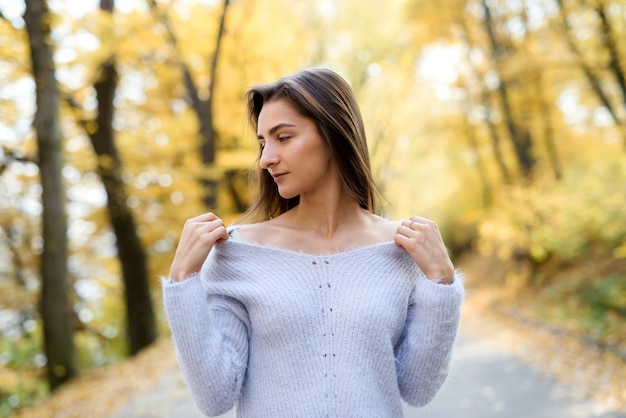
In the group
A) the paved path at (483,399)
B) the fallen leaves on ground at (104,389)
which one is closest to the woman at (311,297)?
the paved path at (483,399)

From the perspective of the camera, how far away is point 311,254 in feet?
6.55

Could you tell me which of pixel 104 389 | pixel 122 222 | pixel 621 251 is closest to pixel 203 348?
pixel 104 389

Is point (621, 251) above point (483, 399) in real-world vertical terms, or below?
below

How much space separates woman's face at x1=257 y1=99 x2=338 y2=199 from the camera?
1909 mm

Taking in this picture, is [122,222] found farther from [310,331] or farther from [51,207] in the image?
[310,331]

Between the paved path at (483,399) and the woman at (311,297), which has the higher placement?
the woman at (311,297)

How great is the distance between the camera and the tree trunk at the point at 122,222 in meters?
11.4

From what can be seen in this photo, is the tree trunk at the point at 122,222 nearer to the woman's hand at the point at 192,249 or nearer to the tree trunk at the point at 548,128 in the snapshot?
the woman's hand at the point at 192,249

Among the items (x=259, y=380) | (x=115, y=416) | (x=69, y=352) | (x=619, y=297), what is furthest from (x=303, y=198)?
(x=619, y=297)

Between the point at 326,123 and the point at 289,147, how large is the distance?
135 mm

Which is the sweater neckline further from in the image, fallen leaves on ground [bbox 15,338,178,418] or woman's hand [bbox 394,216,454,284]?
fallen leaves on ground [bbox 15,338,178,418]

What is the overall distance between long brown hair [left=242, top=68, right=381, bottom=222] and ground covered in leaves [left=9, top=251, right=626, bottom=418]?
4959mm

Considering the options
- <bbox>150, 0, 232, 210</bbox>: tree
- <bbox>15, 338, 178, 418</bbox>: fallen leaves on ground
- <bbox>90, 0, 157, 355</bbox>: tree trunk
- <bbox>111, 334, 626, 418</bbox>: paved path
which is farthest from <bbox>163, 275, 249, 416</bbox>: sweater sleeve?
<bbox>150, 0, 232, 210</bbox>: tree

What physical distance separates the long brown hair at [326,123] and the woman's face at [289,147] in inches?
1.2
